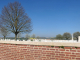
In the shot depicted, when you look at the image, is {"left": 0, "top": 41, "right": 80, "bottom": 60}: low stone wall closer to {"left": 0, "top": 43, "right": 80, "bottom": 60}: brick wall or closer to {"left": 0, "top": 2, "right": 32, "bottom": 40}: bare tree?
{"left": 0, "top": 43, "right": 80, "bottom": 60}: brick wall

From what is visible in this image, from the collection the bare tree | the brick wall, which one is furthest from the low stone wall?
the bare tree

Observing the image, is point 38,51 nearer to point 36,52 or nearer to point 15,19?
point 36,52

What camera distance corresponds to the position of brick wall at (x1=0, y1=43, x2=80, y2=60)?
2.60 metres

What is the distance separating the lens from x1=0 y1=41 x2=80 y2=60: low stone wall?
260 cm

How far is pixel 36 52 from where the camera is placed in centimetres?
281

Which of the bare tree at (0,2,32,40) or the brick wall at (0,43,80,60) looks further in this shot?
the bare tree at (0,2,32,40)

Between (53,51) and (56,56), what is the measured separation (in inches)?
8.5

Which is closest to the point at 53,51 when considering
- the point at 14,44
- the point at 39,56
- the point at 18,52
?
the point at 39,56

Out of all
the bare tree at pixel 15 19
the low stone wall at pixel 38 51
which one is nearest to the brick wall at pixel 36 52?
the low stone wall at pixel 38 51

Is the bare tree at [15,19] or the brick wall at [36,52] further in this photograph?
the bare tree at [15,19]

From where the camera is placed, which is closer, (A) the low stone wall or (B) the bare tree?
(A) the low stone wall

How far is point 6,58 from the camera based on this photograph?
10.2 feet

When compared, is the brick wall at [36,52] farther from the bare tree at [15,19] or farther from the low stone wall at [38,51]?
the bare tree at [15,19]

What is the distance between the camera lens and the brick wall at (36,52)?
2.60m
